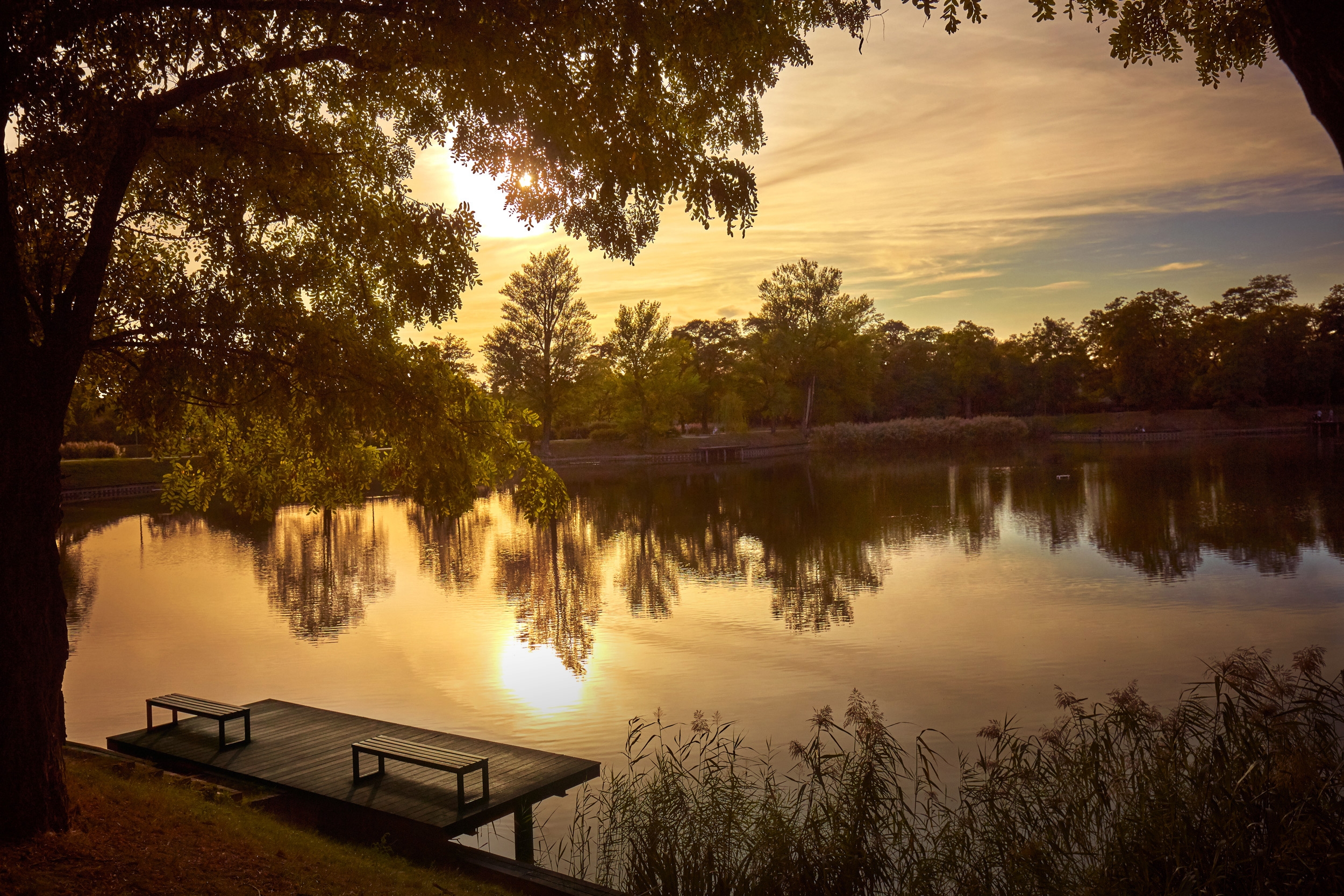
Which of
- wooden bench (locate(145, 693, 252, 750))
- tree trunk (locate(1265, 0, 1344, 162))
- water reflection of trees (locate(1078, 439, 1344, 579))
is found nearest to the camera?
tree trunk (locate(1265, 0, 1344, 162))

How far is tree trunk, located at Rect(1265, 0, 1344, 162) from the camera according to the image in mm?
4191

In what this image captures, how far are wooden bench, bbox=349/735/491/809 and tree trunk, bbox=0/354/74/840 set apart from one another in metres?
2.62

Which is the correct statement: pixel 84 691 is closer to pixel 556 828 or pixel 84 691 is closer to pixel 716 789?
pixel 556 828

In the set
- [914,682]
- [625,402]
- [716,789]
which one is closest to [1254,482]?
[914,682]

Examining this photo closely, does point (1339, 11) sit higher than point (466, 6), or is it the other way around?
point (466, 6)

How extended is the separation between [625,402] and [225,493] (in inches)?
2208

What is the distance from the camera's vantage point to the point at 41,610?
6.30m

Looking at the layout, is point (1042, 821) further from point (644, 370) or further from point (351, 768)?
point (644, 370)

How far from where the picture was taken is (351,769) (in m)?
8.95

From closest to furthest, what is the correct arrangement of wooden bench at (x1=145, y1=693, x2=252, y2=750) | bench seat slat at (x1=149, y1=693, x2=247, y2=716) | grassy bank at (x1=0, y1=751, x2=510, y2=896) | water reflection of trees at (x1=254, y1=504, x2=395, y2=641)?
1. grassy bank at (x1=0, y1=751, x2=510, y2=896)
2. wooden bench at (x1=145, y1=693, x2=252, y2=750)
3. bench seat slat at (x1=149, y1=693, x2=247, y2=716)
4. water reflection of trees at (x1=254, y1=504, x2=395, y2=641)

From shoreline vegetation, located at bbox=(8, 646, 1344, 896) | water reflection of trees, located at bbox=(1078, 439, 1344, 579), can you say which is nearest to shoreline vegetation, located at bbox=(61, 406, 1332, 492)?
water reflection of trees, located at bbox=(1078, 439, 1344, 579)

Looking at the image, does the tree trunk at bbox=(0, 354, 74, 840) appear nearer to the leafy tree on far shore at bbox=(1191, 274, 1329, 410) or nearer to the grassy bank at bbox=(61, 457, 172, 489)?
the grassy bank at bbox=(61, 457, 172, 489)

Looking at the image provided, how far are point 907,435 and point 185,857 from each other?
67.8 m

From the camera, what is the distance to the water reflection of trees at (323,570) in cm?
1888
